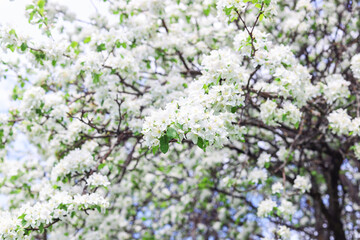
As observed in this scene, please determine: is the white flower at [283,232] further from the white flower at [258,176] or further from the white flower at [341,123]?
the white flower at [341,123]

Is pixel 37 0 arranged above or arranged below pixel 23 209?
above

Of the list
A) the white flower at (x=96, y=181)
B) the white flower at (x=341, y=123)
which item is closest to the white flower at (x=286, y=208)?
the white flower at (x=341, y=123)

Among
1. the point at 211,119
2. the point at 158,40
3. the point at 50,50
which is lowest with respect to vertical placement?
the point at 211,119

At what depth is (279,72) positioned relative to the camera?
3.71m

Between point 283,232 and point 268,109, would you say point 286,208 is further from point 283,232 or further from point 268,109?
point 268,109

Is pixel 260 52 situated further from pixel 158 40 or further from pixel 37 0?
pixel 37 0

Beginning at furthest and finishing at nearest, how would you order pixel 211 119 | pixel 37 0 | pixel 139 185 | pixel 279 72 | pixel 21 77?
pixel 139 185
pixel 21 77
pixel 37 0
pixel 279 72
pixel 211 119

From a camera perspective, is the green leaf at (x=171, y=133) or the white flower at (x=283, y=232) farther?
the white flower at (x=283, y=232)

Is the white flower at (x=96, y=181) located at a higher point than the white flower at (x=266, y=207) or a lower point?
lower

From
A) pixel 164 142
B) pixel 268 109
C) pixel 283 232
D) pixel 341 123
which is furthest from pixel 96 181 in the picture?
pixel 341 123

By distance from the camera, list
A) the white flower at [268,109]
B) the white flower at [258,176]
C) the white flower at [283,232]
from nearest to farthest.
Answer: the white flower at [268,109] → the white flower at [283,232] → the white flower at [258,176]

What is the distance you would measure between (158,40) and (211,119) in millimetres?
3379

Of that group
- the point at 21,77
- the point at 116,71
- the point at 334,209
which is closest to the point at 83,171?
the point at 116,71

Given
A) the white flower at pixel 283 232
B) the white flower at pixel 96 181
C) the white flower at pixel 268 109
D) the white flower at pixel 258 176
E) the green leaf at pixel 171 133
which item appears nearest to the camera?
the green leaf at pixel 171 133
